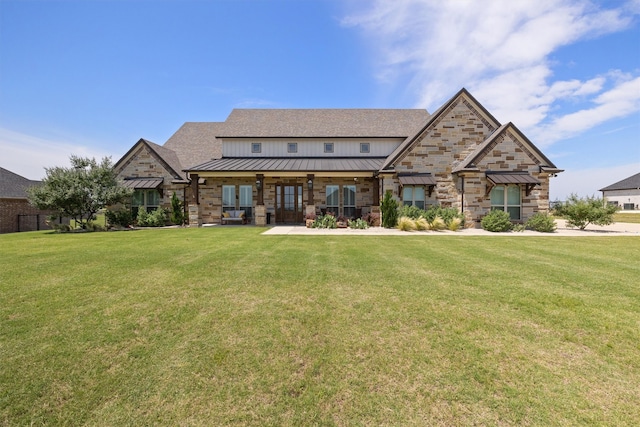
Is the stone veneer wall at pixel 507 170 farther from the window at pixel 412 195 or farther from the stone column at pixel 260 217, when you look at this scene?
the stone column at pixel 260 217

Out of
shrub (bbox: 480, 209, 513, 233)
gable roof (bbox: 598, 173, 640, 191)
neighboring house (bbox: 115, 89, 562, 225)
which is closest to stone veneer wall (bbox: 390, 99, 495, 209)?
neighboring house (bbox: 115, 89, 562, 225)

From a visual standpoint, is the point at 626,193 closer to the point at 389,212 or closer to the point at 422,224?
the point at 422,224

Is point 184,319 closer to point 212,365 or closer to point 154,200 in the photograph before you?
point 212,365

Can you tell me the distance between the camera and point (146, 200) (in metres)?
19.2

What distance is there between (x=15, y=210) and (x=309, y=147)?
23.0 meters

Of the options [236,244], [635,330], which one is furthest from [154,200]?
[635,330]

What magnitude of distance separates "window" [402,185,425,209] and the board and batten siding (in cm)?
502

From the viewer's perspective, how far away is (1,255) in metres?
8.53

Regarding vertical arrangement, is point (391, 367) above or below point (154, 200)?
below

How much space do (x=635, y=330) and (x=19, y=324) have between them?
8.78 meters

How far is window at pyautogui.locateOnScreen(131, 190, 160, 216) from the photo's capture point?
19047 millimetres

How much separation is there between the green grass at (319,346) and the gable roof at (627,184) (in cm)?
4469

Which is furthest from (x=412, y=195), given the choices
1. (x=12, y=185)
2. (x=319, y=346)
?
(x=12, y=185)

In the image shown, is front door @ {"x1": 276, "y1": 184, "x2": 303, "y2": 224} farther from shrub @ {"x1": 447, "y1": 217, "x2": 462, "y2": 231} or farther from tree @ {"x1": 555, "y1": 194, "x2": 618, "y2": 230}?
tree @ {"x1": 555, "y1": 194, "x2": 618, "y2": 230}
